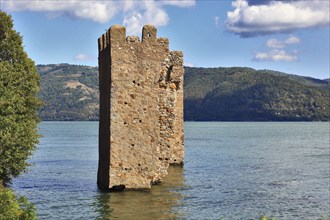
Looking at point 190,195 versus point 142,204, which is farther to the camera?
point 190,195

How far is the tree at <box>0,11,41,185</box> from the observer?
26081 mm

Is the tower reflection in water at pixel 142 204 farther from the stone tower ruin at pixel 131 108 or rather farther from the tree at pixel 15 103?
the tree at pixel 15 103

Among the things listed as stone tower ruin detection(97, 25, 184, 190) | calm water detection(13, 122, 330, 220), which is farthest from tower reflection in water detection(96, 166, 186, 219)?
stone tower ruin detection(97, 25, 184, 190)

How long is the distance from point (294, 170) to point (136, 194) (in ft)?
67.7

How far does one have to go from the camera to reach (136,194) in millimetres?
24703

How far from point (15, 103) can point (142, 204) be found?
840cm

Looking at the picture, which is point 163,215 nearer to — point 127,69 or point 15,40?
point 127,69

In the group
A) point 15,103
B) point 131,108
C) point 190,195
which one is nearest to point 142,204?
point 190,195

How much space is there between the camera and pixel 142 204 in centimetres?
2297

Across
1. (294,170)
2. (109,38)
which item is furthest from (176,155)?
(109,38)

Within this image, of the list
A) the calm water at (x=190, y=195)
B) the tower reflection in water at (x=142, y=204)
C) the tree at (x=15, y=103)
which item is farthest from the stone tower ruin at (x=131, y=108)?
the tree at (x=15, y=103)

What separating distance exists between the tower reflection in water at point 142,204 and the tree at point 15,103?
459cm

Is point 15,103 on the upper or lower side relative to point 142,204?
upper

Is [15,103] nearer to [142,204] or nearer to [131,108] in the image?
[131,108]
